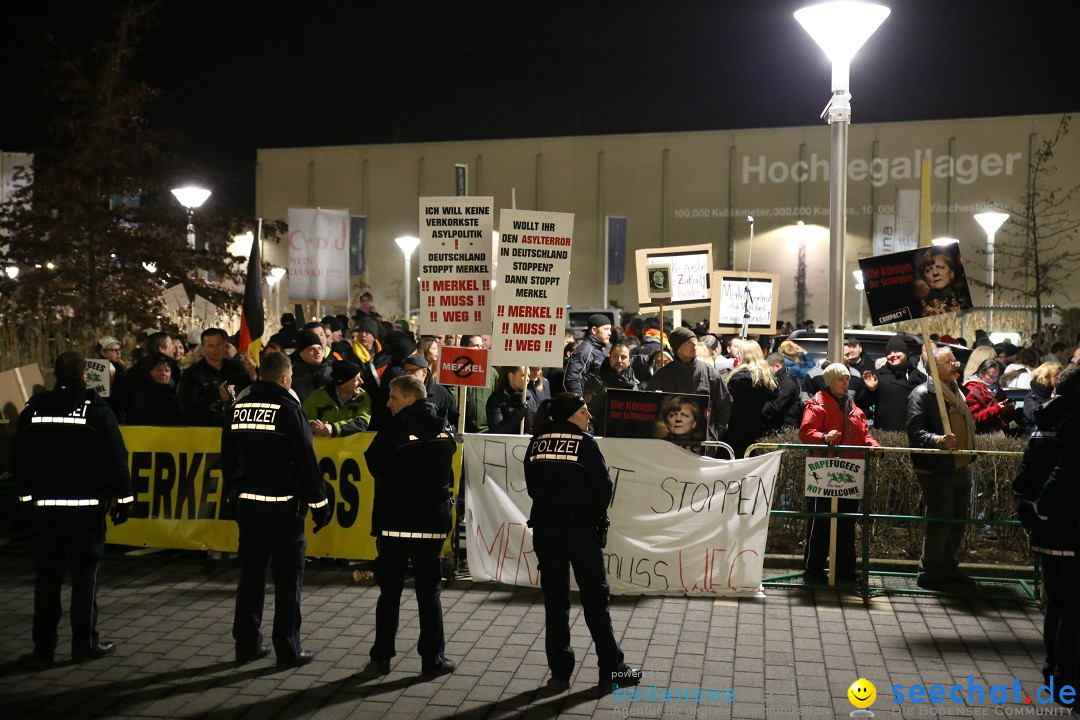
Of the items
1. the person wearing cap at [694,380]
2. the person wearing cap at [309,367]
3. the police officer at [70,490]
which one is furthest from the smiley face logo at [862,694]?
the person wearing cap at [309,367]

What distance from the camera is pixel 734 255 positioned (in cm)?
4462

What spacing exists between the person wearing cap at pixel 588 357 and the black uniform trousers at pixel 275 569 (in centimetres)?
486

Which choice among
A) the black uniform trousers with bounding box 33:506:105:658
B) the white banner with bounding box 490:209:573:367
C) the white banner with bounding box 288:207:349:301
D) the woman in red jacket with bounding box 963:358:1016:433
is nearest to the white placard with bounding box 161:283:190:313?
the white banner with bounding box 288:207:349:301

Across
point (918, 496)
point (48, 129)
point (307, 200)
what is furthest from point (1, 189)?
point (918, 496)

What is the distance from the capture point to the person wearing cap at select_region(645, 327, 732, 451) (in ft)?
33.9

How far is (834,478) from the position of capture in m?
8.49

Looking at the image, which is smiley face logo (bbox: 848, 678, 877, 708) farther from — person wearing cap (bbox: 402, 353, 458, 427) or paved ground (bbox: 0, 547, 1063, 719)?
person wearing cap (bbox: 402, 353, 458, 427)

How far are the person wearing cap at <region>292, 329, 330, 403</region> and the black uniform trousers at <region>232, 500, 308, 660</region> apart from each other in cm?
329

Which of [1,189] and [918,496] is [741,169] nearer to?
[1,189]

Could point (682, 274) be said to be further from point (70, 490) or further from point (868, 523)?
point (70, 490)

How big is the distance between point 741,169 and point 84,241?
3216cm

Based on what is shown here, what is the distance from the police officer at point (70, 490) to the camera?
22.0 ft

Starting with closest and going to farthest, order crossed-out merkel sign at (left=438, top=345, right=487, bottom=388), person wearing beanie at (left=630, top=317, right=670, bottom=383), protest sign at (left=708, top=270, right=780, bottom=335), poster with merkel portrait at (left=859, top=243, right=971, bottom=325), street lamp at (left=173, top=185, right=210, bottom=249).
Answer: poster with merkel portrait at (left=859, top=243, right=971, bottom=325), crossed-out merkel sign at (left=438, top=345, right=487, bottom=388), person wearing beanie at (left=630, top=317, right=670, bottom=383), protest sign at (left=708, top=270, right=780, bottom=335), street lamp at (left=173, top=185, right=210, bottom=249)

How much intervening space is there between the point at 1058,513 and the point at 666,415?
3123 mm
